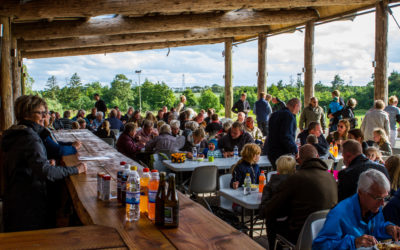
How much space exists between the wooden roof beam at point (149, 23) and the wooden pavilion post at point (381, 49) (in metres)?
2.25

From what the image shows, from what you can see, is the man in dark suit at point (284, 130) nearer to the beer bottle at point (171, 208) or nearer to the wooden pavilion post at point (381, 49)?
the wooden pavilion post at point (381, 49)

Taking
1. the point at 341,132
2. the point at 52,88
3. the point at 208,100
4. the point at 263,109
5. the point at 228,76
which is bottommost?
the point at 341,132

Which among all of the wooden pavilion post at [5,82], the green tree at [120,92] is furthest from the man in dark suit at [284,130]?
the green tree at [120,92]

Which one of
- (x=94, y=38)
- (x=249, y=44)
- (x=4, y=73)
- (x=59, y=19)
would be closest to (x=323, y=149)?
(x=4, y=73)

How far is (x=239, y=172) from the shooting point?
182 inches

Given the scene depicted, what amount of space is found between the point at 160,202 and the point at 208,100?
15058mm

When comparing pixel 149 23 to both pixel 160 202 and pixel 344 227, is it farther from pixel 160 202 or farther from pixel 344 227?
pixel 160 202

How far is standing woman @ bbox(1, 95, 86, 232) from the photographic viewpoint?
2736 mm

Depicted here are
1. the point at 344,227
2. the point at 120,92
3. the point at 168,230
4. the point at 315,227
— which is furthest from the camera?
the point at 120,92

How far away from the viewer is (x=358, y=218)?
2512 millimetres

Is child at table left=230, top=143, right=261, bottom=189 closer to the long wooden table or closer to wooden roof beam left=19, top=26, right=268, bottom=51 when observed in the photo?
the long wooden table

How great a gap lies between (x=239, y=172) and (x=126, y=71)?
14.2 metres

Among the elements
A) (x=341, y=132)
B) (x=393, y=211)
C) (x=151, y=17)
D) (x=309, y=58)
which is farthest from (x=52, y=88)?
(x=393, y=211)

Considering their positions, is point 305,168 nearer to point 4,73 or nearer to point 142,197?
point 142,197
